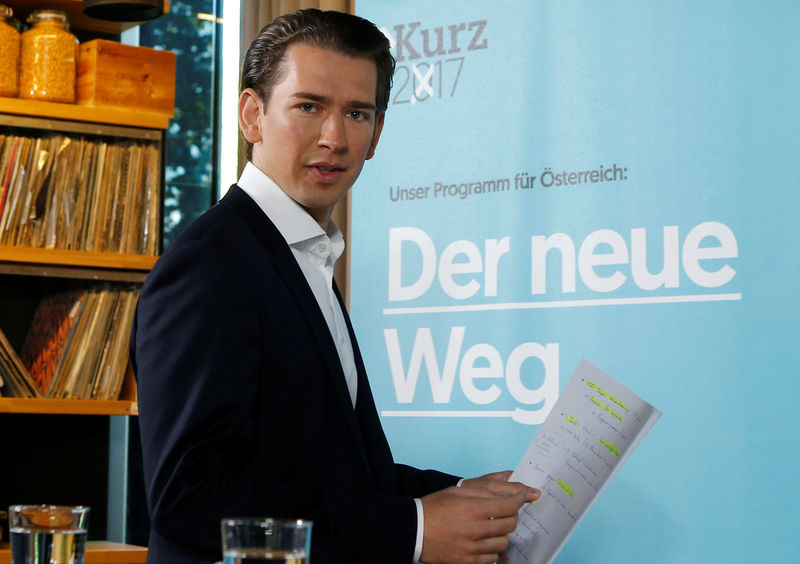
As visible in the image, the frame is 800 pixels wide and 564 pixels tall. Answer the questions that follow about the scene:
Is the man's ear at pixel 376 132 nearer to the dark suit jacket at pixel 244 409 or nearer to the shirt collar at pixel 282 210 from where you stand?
the shirt collar at pixel 282 210

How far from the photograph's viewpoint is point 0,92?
280 centimetres

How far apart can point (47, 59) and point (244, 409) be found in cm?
183

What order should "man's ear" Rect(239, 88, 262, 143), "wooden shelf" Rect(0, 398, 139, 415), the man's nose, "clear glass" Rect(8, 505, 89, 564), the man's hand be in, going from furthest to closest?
"wooden shelf" Rect(0, 398, 139, 415) → "man's ear" Rect(239, 88, 262, 143) → the man's nose → the man's hand → "clear glass" Rect(8, 505, 89, 564)

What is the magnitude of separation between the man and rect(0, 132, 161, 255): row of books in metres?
1.27

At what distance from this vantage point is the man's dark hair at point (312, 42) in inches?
66.6

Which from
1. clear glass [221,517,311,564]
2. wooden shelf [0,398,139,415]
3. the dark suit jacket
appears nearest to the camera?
clear glass [221,517,311,564]

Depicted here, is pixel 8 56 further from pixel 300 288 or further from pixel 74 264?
pixel 300 288

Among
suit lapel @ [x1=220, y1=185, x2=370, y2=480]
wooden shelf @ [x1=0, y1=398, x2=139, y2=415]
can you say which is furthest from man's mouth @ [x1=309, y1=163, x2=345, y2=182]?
wooden shelf @ [x1=0, y1=398, x2=139, y2=415]

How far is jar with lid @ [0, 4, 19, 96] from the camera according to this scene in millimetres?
2793

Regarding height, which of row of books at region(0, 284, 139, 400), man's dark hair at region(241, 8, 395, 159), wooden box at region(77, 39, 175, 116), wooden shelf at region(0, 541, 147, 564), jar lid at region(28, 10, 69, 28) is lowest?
wooden shelf at region(0, 541, 147, 564)

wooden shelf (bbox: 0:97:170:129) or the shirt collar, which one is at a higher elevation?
wooden shelf (bbox: 0:97:170:129)

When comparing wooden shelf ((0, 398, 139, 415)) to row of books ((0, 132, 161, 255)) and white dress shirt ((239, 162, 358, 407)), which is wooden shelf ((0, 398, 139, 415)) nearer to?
row of books ((0, 132, 161, 255))

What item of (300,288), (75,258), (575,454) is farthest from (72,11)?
(575,454)

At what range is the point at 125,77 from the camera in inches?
116
